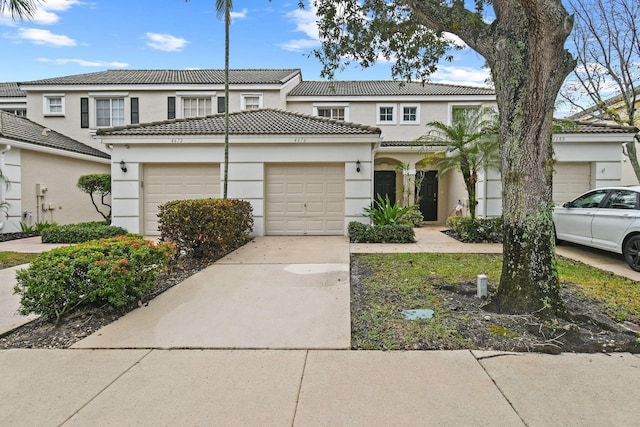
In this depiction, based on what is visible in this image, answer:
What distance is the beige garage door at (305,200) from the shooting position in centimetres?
1202

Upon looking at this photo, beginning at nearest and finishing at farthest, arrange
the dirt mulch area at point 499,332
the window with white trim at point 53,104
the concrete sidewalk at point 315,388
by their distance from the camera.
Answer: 1. the concrete sidewalk at point 315,388
2. the dirt mulch area at point 499,332
3. the window with white trim at point 53,104

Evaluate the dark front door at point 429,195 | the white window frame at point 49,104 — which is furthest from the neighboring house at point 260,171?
the white window frame at point 49,104

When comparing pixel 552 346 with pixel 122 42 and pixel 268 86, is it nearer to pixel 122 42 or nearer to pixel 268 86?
pixel 122 42

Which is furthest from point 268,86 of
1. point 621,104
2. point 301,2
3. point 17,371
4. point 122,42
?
point 17,371

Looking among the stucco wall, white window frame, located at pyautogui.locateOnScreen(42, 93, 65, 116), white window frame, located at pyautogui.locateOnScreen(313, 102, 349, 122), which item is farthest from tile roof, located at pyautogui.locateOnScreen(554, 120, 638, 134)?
white window frame, located at pyautogui.locateOnScreen(42, 93, 65, 116)

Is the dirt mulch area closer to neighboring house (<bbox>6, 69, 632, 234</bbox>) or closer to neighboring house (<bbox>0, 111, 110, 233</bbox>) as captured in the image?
neighboring house (<bbox>6, 69, 632, 234</bbox>)

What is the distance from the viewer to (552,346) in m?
3.66

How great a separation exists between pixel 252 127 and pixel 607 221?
10.0m

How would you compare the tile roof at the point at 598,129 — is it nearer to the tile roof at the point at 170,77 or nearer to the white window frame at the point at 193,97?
the tile roof at the point at 170,77

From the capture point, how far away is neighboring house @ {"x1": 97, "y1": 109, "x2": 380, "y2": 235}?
11648mm

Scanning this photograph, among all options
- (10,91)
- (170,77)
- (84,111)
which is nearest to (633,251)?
(170,77)

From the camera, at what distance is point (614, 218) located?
738 cm

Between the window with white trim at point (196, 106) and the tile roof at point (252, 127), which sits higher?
the window with white trim at point (196, 106)

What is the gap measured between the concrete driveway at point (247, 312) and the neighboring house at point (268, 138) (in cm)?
492
